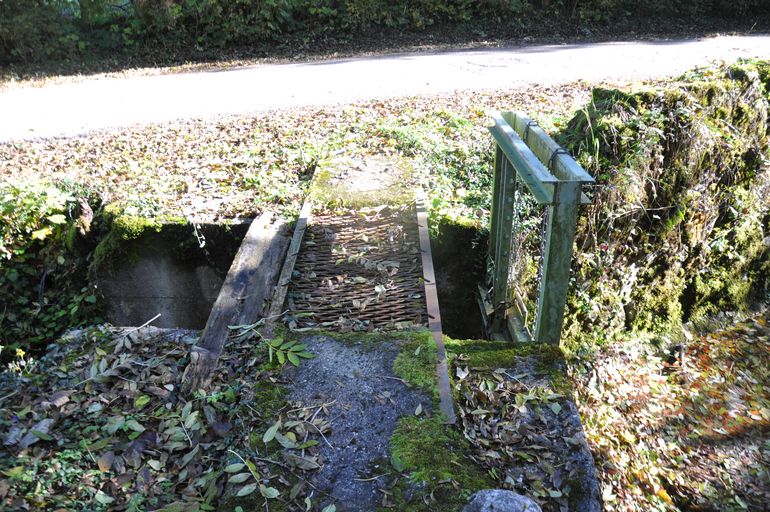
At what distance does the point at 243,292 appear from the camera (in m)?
4.31

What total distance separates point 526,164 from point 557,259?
2.14 feet

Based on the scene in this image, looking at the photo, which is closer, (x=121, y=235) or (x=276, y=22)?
(x=121, y=235)

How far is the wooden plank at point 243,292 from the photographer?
3625 mm

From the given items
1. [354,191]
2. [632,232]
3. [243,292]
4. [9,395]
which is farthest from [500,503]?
[354,191]

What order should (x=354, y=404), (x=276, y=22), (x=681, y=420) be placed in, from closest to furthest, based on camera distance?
(x=354, y=404), (x=681, y=420), (x=276, y=22)

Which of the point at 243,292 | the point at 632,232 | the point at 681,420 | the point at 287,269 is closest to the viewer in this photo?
the point at 243,292

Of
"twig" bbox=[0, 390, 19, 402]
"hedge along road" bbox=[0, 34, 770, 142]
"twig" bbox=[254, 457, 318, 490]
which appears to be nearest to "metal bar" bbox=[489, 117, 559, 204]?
"twig" bbox=[254, 457, 318, 490]

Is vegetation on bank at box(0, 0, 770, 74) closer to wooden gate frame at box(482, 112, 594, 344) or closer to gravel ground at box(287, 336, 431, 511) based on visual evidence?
wooden gate frame at box(482, 112, 594, 344)

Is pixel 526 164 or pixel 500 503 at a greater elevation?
pixel 526 164

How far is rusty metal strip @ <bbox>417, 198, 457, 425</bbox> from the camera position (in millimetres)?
3120

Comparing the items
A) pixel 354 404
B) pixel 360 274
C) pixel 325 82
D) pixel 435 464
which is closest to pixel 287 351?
pixel 354 404

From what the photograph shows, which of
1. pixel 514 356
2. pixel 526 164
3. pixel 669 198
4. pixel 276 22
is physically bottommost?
pixel 669 198

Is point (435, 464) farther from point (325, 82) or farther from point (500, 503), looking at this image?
point (325, 82)

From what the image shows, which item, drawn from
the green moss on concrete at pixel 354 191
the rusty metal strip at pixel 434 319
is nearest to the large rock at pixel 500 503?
the rusty metal strip at pixel 434 319
